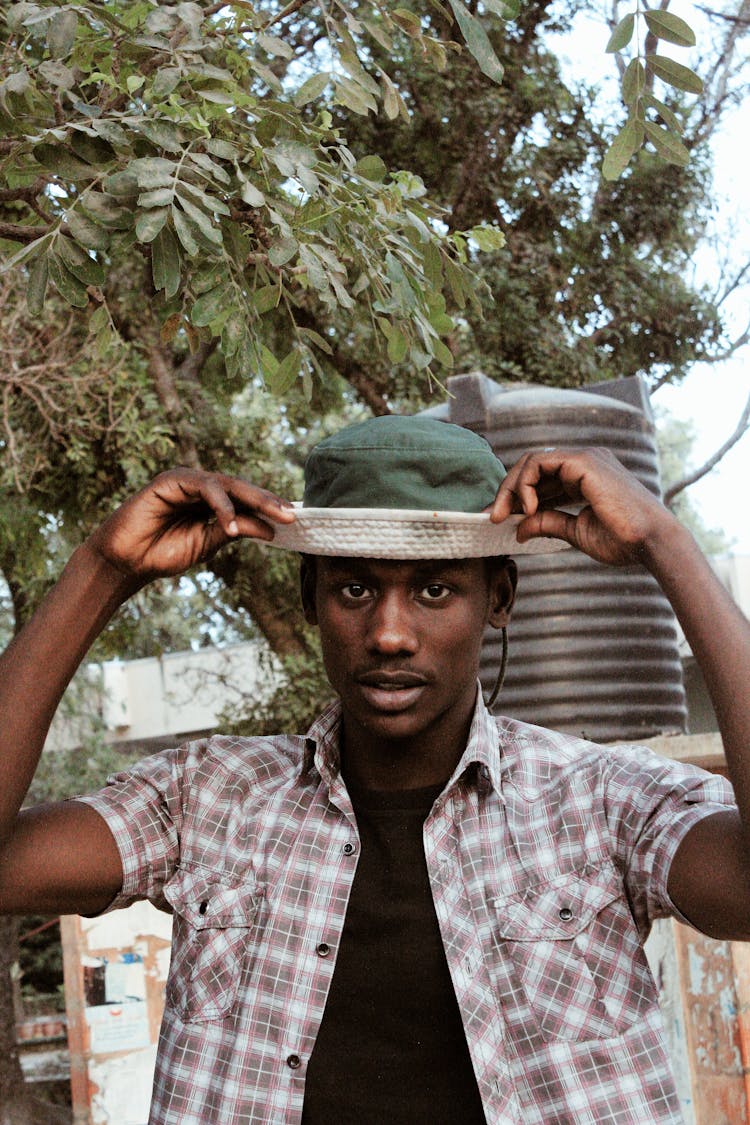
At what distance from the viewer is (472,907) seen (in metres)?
1.94

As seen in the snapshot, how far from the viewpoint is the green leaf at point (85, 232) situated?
212 cm

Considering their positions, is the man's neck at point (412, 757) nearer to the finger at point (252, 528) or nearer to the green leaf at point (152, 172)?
the finger at point (252, 528)

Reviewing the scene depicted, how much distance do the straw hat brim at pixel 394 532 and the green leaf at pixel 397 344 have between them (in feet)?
2.55

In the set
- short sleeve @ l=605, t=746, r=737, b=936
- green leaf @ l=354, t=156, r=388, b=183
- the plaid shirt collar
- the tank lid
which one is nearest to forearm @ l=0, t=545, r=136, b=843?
the plaid shirt collar

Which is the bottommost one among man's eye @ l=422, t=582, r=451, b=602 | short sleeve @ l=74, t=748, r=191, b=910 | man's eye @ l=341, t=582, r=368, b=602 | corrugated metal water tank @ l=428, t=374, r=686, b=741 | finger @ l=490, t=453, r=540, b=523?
short sleeve @ l=74, t=748, r=191, b=910

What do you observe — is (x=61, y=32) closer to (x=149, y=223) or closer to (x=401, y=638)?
(x=149, y=223)

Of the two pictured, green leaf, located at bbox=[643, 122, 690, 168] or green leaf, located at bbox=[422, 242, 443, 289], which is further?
green leaf, located at bbox=[422, 242, 443, 289]

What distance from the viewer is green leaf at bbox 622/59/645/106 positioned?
2.14m

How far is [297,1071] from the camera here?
6.13 feet

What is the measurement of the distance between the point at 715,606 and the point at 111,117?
4.27 ft

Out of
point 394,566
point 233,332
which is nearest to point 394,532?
point 394,566

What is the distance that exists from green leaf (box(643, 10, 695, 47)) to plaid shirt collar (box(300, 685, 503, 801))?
1102 millimetres

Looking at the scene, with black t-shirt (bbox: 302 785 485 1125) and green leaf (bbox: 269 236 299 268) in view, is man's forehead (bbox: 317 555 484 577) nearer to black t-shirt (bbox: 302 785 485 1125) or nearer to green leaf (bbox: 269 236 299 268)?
black t-shirt (bbox: 302 785 485 1125)

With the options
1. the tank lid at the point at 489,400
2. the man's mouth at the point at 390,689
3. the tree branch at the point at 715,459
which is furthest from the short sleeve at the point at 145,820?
the tree branch at the point at 715,459
